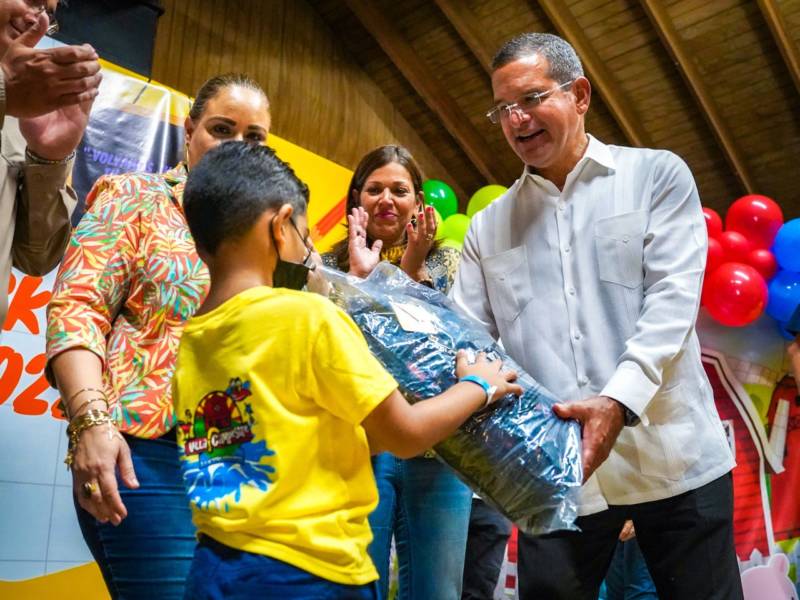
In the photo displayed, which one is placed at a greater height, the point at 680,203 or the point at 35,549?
the point at 680,203

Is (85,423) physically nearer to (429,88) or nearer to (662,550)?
(662,550)

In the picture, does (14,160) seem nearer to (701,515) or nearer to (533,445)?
(533,445)

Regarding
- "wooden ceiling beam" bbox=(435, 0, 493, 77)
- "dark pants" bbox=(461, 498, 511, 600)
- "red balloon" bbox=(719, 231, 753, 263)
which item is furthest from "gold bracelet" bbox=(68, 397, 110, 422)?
"wooden ceiling beam" bbox=(435, 0, 493, 77)

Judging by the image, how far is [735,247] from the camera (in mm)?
4117

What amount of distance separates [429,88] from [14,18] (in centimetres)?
500

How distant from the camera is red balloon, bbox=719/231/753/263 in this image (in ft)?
13.5

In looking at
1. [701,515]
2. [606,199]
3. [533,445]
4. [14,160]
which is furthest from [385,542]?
[14,160]

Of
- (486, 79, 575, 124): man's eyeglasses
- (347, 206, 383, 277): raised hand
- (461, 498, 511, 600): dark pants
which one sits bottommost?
(461, 498, 511, 600): dark pants

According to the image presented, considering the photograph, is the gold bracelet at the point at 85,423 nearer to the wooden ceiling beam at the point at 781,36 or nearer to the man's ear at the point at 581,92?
the man's ear at the point at 581,92

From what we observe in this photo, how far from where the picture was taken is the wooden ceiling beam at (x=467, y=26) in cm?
541

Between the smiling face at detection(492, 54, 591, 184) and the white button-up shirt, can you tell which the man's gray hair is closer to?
the smiling face at detection(492, 54, 591, 184)

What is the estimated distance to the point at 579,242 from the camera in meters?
1.66

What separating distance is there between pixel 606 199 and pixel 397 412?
852 mm

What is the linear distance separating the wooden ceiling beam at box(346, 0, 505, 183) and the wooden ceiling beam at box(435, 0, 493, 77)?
1.54ft
